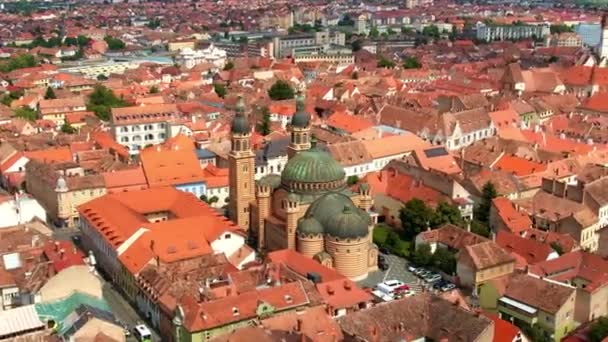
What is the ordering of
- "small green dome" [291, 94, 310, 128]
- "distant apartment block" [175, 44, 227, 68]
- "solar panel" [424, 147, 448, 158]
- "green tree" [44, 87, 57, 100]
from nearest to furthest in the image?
"small green dome" [291, 94, 310, 128]
"solar panel" [424, 147, 448, 158]
"green tree" [44, 87, 57, 100]
"distant apartment block" [175, 44, 227, 68]

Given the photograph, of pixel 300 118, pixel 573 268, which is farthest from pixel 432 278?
pixel 300 118

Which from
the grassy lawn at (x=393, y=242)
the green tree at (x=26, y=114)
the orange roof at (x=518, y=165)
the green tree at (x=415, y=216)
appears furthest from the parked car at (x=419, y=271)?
the green tree at (x=26, y=114)

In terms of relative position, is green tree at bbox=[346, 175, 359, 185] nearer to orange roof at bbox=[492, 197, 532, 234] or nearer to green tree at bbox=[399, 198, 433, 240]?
green tree at bbox=[399, 198, 433, 240]

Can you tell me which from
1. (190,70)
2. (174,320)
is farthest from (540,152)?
(190,70)

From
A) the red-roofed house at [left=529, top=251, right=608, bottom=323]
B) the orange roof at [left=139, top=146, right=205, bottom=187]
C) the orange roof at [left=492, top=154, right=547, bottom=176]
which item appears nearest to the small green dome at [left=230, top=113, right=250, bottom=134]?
the orange roof at [left=139, top=146, right=205, bottom=187]

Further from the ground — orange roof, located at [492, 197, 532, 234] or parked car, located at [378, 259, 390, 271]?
orange roof, located at [492, 197, 532, 234]
